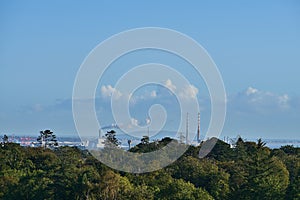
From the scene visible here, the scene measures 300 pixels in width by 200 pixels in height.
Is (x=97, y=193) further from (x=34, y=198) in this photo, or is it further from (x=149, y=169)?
(x=149, y=169)

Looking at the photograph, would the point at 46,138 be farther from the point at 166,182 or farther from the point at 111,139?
the point at 166,182

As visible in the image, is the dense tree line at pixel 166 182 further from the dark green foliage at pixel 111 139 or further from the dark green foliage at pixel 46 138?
the dark green foliage at pixel 46 138

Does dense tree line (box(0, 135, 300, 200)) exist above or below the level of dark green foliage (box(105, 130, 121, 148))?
below

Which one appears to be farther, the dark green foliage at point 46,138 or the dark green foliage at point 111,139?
the dark green foliage at point 46,138

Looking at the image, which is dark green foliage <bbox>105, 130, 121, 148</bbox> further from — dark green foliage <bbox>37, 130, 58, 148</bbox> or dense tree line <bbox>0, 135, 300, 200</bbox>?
dense tree line <bbox>0, 135, 300, 200</bbox>

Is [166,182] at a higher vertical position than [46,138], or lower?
lower

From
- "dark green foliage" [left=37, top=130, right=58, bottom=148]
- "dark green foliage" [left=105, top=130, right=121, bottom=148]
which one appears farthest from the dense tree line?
"dark green foliage" [left=37, top=130, right=58, bottom=148]

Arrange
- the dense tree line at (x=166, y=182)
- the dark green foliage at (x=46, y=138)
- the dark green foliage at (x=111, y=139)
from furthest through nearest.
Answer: the dark green foliage at (x=46, y=138) → the dark green foliage at (x=111, y=139) → the dense tree line at (x=166, y=182)

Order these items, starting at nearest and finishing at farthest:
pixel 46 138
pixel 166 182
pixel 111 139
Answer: pixel 166 182, pixel 111 139, pixel 46 138

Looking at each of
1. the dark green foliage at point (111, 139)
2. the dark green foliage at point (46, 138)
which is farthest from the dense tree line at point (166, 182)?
the dark green foliage at point (46, 138)

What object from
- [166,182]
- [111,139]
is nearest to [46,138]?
[111,139]

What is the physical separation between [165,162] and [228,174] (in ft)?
48.0

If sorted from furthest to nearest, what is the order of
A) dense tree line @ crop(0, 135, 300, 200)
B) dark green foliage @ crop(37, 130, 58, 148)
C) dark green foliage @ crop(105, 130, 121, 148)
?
1. dark green foliage @ crop(37, 130, 58, 148)
2. dark green foliage @ crop(105, 130, 121, 148)
3. dense tree line @ crop(0, 135, 300, 200)

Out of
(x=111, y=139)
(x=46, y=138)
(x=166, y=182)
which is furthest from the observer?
(x=46, y=138)
